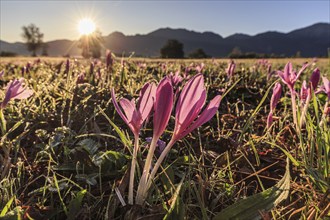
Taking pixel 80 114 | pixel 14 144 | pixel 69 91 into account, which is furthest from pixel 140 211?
pixel 69 91

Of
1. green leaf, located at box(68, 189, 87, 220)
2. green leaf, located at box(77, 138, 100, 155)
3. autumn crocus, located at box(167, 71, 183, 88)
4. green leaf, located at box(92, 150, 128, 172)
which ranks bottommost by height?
green leaf, located at box(68, 189, 87, 220)

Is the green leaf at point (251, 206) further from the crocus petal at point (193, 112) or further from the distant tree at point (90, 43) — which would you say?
the distant tree at point (90, 43)

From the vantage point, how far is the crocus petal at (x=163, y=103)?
887mm

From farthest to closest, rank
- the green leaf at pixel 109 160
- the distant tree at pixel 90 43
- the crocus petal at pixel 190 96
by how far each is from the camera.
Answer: the distant tree at pixel 90 43 → the green leaf at pixel 109 160 → the crocus petal at pixel 190 96

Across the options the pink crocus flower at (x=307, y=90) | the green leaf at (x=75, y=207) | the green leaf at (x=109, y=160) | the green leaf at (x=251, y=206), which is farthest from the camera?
the pink crocus flower at (x=307, y=90)

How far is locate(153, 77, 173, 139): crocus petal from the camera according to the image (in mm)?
887

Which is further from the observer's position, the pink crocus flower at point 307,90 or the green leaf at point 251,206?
the pink crocus flower at point 307,90

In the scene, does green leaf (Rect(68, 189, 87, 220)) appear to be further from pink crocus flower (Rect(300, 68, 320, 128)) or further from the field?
pink crocus flower (Rect(300, 68, 320, 128))

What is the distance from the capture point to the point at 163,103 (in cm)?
92

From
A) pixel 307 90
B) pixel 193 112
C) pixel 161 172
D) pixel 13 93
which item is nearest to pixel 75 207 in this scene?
pixel 161 172

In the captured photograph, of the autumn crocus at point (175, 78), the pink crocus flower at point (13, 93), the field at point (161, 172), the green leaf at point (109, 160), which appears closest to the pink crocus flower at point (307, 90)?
the field at point (161, 172)

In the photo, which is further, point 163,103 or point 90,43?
point 90,43

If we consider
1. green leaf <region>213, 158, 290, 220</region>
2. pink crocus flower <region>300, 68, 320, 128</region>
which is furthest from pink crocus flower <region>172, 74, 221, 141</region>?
pink crocus flower <region>300, 68, 320, 128</region>

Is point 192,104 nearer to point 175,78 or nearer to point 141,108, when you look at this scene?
point 141,108
